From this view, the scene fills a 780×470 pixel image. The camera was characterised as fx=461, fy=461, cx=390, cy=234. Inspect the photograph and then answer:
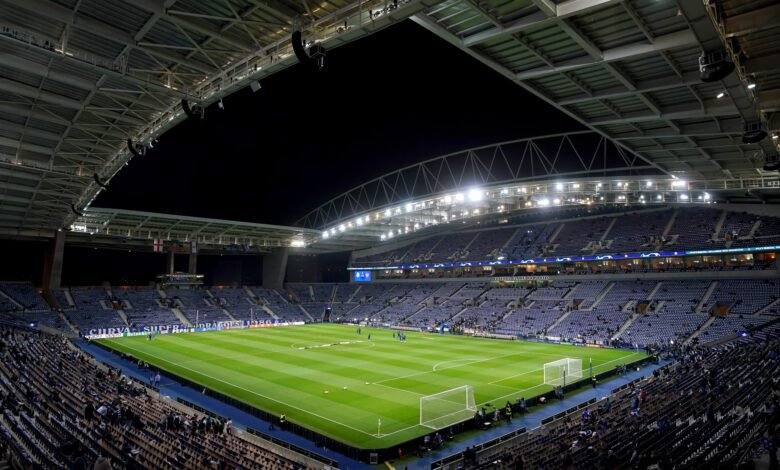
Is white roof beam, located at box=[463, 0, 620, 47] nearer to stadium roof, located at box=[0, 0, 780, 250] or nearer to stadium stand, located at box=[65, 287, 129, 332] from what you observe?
stadium roof, located at box=[0, 0, 780, 250]

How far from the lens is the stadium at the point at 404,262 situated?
44.4 ft

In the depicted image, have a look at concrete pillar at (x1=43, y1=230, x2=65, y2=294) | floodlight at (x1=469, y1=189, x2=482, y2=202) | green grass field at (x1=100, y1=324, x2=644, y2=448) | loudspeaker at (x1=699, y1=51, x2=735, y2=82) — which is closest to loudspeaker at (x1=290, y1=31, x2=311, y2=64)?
loudspeaker at (x1=699, y1=51, x2=735, y2=82)

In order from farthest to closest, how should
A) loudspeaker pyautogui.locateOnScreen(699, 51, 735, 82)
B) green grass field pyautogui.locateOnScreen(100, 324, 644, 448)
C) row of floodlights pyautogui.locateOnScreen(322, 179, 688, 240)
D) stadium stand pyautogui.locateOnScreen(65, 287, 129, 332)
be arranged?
stadium stand pyautogui.locateOnScreen(65, 287, 129, 332)
row of floodlights pyautogui.locateOnScreen(322, 179, 688, 240)
green grass field pyautogui.locateOnScreen(100, 324, 644, 448)
loudspeaker pyautogui.locateOnScreen(699, 51, 735, 82)

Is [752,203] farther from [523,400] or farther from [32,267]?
[32,267]

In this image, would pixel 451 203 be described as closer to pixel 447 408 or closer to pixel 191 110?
pixel 447 408

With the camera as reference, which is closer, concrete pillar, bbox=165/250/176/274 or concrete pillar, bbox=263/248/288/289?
concrete pillar, bbox=165/250/176/274

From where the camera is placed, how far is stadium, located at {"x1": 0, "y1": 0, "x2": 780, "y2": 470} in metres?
13.5

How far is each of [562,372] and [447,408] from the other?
11.2m

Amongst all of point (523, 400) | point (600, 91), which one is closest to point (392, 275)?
point (523, 400)

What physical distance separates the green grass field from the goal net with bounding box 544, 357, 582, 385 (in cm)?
76

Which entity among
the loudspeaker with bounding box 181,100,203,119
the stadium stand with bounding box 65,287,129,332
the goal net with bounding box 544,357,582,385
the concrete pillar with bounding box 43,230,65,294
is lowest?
the goal net with bounding box 544,357,582,385

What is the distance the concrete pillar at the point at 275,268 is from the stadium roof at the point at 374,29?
5470 centimetres

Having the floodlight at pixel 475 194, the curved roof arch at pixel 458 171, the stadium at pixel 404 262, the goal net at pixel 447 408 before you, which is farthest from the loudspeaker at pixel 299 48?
the curved roof arch at pixel 458 171

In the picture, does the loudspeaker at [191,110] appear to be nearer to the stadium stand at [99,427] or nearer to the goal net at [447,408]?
the stadium stand at [99,427]
